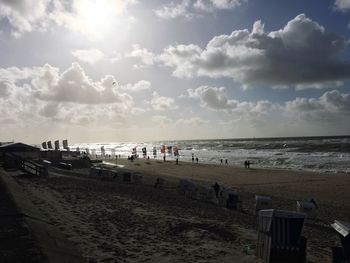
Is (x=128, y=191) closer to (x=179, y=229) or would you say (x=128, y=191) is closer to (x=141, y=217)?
(x=141, y=217)

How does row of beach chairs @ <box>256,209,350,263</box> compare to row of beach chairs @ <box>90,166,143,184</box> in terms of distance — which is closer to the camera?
row of beach chairs @ <box>256,209,350,263</box>

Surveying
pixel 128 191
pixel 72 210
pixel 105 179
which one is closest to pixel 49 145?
pixel 105 179

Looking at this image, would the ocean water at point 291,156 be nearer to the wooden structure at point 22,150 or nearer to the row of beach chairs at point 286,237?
the wooden structure at point 22,150

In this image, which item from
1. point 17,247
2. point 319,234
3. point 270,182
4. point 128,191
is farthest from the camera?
point 270,182

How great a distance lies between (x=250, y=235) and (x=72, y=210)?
6043 mm

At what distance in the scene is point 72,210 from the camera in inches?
509

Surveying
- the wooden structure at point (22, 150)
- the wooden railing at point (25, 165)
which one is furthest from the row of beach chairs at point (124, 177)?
the wooden structure at point (22, 150)

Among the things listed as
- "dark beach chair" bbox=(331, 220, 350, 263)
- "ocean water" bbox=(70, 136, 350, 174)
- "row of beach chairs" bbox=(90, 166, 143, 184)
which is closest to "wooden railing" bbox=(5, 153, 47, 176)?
"row of beach chairs" bbox=(90, 166, 143, 184)

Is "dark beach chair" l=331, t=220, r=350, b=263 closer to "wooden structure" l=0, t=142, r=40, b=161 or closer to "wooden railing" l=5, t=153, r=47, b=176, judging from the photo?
"wooden railing" l=5, t=153, r=47, b=176

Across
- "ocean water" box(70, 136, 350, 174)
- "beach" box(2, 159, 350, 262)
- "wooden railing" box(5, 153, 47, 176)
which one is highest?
"wooden railing" box(5, 153, 47, 176)

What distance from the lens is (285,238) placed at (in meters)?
8.05

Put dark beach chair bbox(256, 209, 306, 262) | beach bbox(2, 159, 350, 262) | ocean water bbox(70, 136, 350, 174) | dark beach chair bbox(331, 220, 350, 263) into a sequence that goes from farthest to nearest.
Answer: ocean water bbox(70, 136, 350, 174) → beach bbox(2, 159, 350, 262) → dark beach chair bbox(256, 209, 306, 262) → dark beach chair bbox(331, 220, 350, 263)

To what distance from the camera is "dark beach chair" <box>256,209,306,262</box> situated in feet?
26.2

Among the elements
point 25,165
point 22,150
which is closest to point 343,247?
point 25,165
